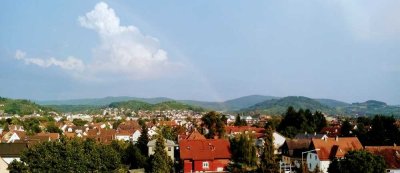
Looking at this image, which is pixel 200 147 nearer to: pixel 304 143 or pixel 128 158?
pixel 128 158

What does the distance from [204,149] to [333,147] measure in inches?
588

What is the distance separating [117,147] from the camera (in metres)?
64.2

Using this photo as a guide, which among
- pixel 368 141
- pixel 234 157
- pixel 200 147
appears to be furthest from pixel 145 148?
pixel 368 141

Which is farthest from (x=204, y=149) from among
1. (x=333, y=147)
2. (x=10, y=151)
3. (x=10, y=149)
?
(x=10, y=149)

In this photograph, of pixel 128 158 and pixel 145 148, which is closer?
pixel 128 158

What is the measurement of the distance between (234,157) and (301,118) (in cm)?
4794

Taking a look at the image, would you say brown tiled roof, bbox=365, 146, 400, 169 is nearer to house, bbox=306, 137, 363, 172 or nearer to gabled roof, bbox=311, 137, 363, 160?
house, bbox=306, 137, 363, 172

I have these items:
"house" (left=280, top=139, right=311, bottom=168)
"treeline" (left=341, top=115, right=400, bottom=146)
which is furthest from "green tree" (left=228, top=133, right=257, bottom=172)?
"treeline" (left=341, top=115, right=400, bottom=146)

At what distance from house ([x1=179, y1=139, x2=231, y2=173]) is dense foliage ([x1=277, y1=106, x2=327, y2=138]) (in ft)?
124

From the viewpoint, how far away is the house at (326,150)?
5466 centimetres

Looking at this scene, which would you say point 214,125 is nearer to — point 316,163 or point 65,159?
point 316,163

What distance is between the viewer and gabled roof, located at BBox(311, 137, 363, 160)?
180ft

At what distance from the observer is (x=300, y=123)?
10156cm

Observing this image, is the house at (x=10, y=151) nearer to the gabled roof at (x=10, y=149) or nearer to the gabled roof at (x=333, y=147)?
the gabled roof at (x=10, y=149)
